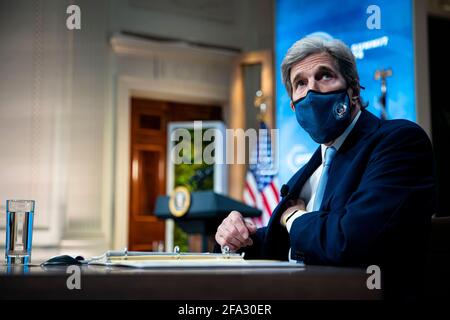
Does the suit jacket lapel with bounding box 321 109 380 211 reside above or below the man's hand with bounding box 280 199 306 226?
above

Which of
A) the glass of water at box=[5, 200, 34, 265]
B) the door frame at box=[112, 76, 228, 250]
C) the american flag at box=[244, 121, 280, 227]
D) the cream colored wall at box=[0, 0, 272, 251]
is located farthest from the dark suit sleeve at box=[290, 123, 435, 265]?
the door frame at box=[112, 76, 228, 250]

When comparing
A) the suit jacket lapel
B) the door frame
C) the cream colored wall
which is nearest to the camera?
the suit jacket lapel

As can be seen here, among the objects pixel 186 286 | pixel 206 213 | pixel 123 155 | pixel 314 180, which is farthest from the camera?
pixel 123 155

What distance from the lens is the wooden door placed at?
5527 mm

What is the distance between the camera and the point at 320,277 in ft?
2.63

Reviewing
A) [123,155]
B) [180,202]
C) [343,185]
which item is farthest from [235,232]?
[123,155]

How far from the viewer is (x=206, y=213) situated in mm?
3635

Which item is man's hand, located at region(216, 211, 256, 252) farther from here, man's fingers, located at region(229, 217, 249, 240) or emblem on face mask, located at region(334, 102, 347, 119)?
emblem on face mask, located at region(334, 102, 347, 119)

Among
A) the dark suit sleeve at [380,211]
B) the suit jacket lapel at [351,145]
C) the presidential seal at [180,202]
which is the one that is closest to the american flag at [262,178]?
the presidential seal at [180,202]

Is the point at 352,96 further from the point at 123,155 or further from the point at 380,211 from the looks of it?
the point at 123,155

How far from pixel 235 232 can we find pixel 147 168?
4298mm
